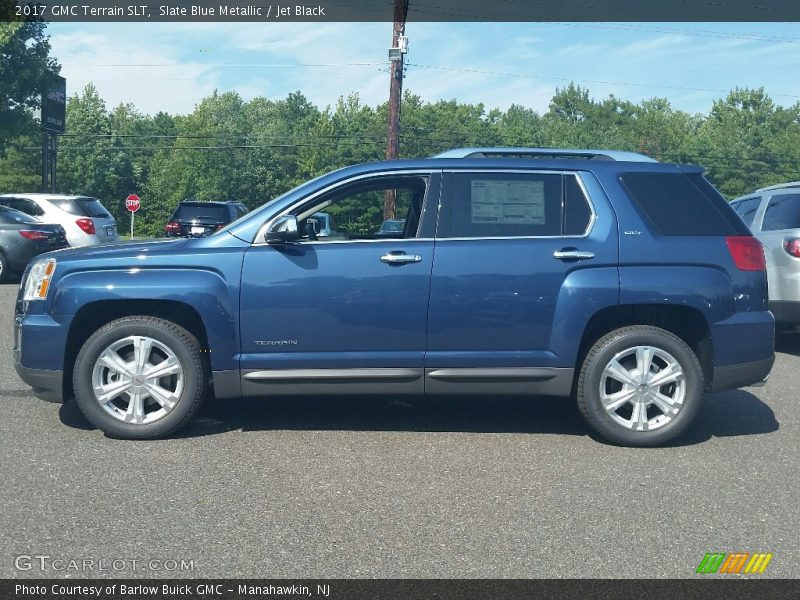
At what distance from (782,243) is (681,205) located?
171 inches

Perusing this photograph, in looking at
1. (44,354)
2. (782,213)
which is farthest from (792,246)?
(44,354)

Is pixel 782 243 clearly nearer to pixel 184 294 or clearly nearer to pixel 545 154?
pixel 545 154

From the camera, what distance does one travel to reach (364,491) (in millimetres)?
4633

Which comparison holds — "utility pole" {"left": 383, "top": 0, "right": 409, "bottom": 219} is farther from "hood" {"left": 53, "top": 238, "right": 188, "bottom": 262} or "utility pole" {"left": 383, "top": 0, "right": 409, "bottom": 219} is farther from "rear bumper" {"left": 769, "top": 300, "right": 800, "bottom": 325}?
"hood" {"left": 53, "top": 238, "right": 188, "bottom": 262}

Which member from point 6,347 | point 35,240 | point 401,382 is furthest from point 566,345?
point 35,240

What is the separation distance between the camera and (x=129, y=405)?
5562 mm

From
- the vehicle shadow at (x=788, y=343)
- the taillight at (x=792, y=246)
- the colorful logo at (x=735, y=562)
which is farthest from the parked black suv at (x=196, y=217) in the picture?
the colorful logo at (x=735, y=562)

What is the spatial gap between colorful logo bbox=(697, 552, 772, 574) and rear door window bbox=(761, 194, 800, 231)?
262 inches

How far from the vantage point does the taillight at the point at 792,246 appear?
9.29 metres

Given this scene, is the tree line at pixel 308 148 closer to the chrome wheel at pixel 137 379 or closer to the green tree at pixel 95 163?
the green tree at pixel 95 163

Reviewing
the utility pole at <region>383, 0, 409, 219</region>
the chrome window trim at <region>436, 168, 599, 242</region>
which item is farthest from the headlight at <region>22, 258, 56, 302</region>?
the utility pole at <region>383, 0, 409, 219</region>

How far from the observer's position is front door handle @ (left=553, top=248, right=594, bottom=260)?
5594 mm

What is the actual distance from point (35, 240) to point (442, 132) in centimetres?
7449

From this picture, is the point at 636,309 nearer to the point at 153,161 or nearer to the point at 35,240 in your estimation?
the point at 35,240
